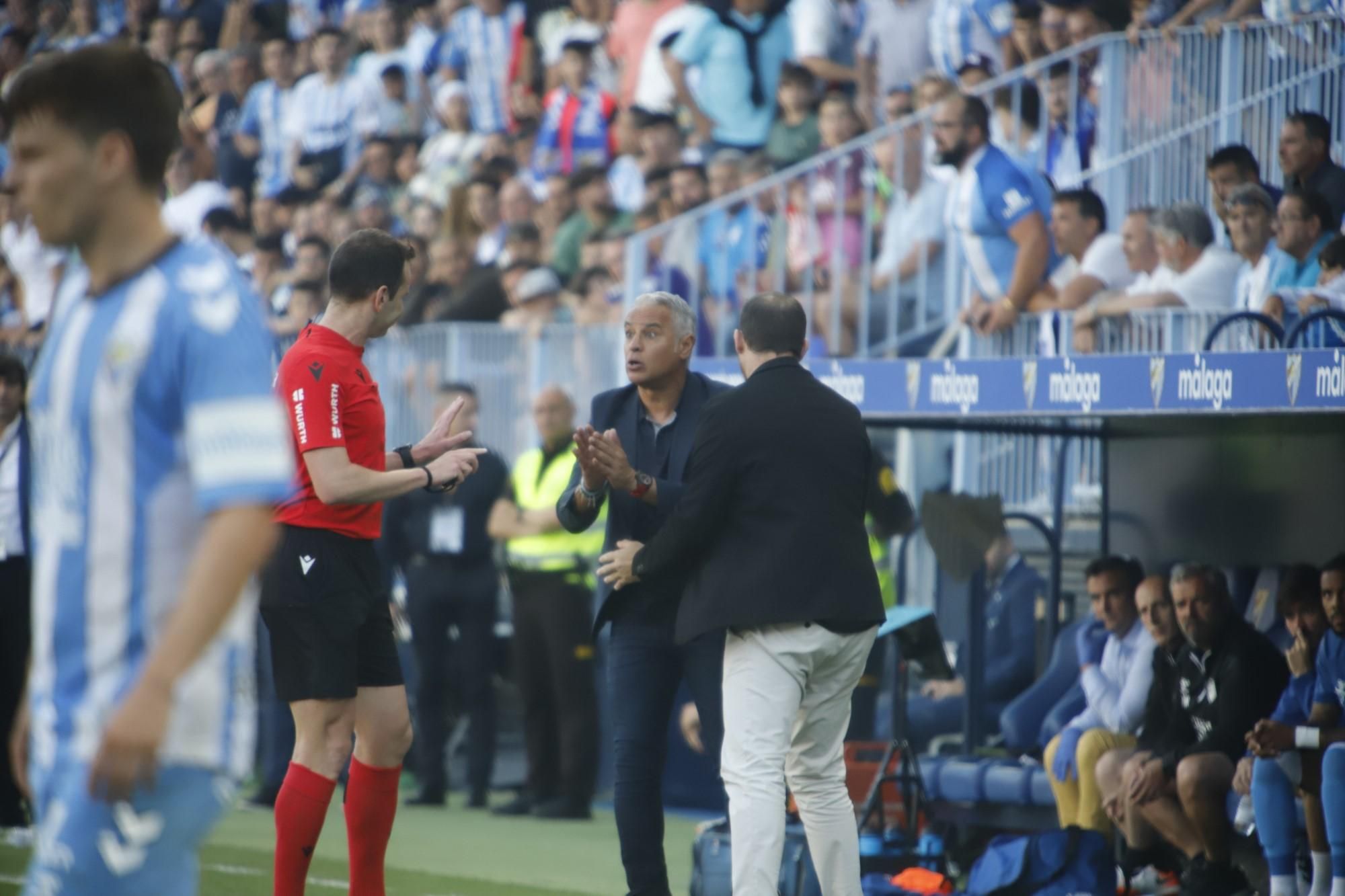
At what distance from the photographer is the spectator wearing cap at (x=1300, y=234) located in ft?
26.4

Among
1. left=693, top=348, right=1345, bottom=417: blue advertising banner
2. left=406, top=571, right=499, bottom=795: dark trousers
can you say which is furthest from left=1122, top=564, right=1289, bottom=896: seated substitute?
left=406, top=571, right=499, bottom=795: dark trousers

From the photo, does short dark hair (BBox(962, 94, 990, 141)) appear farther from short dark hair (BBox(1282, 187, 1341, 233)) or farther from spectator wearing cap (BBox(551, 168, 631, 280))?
spectator wearing cap (BBox(551, 168, 631, 280))

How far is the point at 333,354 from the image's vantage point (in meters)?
5.67

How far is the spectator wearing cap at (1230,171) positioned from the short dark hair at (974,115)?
4.59 ft

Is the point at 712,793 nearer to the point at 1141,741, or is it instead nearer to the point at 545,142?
the point at 1141,741

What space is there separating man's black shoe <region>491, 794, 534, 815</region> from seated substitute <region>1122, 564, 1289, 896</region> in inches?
171

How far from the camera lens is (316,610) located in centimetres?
561

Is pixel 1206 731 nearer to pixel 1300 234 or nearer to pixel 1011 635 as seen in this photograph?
pixel 1011 635

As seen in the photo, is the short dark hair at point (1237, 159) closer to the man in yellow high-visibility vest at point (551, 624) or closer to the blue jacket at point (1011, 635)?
the blue jacket at point (1011, 635)

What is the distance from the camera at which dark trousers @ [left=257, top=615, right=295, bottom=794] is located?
10992 mm

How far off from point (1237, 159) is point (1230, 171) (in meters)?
0.06

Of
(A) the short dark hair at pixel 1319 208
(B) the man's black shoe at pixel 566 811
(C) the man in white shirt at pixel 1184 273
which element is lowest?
(B) the man's black shoe at pixel 566 811

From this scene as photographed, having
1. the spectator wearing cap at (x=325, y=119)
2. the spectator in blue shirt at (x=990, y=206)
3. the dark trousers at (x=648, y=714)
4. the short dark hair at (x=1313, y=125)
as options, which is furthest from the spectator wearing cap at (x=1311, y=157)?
the spectator wearing cap at (x=325, y=119)

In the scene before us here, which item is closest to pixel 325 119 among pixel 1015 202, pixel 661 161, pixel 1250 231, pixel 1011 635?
pixel 661 161
